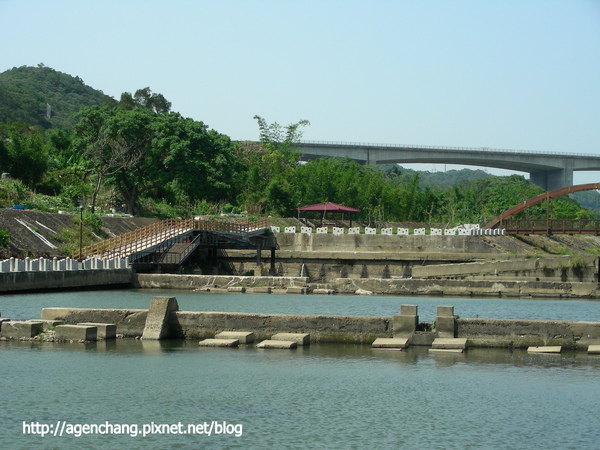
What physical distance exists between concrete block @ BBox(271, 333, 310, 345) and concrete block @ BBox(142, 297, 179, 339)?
2604 millimetres

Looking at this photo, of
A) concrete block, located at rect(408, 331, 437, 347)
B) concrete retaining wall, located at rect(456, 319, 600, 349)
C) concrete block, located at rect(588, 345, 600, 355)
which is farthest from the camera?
concrete block, located at rect(408, 331, 437, 347)

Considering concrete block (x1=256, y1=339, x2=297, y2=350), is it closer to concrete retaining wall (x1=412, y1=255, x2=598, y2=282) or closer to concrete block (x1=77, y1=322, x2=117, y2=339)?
concrete block (x1=77, y1=322, x2=117, y2=339)

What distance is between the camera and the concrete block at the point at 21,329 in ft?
64.7

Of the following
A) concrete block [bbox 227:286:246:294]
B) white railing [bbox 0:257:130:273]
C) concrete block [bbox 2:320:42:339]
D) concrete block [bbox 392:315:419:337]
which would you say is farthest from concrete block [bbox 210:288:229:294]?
concrete block [bbox 392:315:419:337]

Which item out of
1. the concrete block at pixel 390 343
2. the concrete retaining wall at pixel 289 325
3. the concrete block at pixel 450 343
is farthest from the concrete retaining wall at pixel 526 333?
the concrete retaining wall at pixel 289 325

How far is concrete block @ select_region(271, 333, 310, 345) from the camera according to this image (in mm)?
19172

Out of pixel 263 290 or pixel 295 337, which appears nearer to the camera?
pixel 295 337

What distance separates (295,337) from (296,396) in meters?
4.61

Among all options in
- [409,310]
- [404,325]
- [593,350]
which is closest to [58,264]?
[404,325]

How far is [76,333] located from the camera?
64.3 feet

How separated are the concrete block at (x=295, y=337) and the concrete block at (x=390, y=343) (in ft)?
4.99

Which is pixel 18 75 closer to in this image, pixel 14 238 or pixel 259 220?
pixel 259 220

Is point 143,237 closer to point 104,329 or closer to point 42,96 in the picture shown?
point 104,329

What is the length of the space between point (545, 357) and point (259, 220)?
44.8 metres
